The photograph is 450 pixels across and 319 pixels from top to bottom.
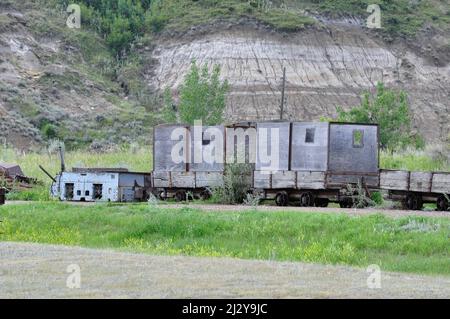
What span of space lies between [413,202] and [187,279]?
18.5 meters

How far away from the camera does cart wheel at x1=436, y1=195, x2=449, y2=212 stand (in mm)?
30422

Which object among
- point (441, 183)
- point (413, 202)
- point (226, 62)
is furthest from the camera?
point (226, 62)

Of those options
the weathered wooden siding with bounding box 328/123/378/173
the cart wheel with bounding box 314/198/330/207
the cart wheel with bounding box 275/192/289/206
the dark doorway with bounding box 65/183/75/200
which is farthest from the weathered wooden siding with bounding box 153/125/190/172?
the weathered wooden siding with bounding box 328/123/378/173

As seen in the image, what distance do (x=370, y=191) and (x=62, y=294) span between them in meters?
21.2

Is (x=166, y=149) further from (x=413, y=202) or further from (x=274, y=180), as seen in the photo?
(x=413, y=202)

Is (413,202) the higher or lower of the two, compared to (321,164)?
lower

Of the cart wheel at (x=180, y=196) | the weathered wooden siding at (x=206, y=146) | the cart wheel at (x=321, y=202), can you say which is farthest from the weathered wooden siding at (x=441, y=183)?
the cart wheel at (x=180, y=196)

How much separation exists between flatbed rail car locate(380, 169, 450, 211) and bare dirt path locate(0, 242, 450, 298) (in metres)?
13.8

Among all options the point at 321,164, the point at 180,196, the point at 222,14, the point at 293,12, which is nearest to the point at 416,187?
the point at 321,164

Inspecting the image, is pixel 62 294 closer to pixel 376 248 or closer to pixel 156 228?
pixel 376 248

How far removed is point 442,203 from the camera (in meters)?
30.5

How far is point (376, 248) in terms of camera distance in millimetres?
21672

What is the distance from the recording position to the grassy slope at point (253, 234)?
2050 cm

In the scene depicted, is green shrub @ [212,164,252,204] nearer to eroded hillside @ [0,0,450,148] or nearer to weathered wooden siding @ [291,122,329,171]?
weathered wooden siding @ [291,122,329,171]
